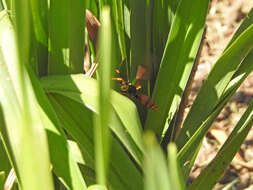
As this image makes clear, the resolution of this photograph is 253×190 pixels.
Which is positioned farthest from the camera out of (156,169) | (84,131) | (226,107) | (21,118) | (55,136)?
(226,107)

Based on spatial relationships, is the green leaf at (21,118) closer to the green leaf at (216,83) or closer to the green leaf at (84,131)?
the green leaf at (84,131)

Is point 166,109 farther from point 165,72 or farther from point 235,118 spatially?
point 235,118

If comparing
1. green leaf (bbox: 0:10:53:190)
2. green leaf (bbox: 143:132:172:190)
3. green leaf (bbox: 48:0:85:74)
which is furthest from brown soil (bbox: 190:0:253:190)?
green leaf (bbox: 143:132:172:190)

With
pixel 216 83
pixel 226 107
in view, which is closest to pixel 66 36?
pixel 216 83

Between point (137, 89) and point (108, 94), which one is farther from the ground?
point (108, 94)

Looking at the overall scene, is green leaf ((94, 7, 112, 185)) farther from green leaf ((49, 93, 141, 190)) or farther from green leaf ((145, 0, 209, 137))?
green leaf ((145, 0, 209, 137))

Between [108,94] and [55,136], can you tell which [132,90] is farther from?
[108,94]
